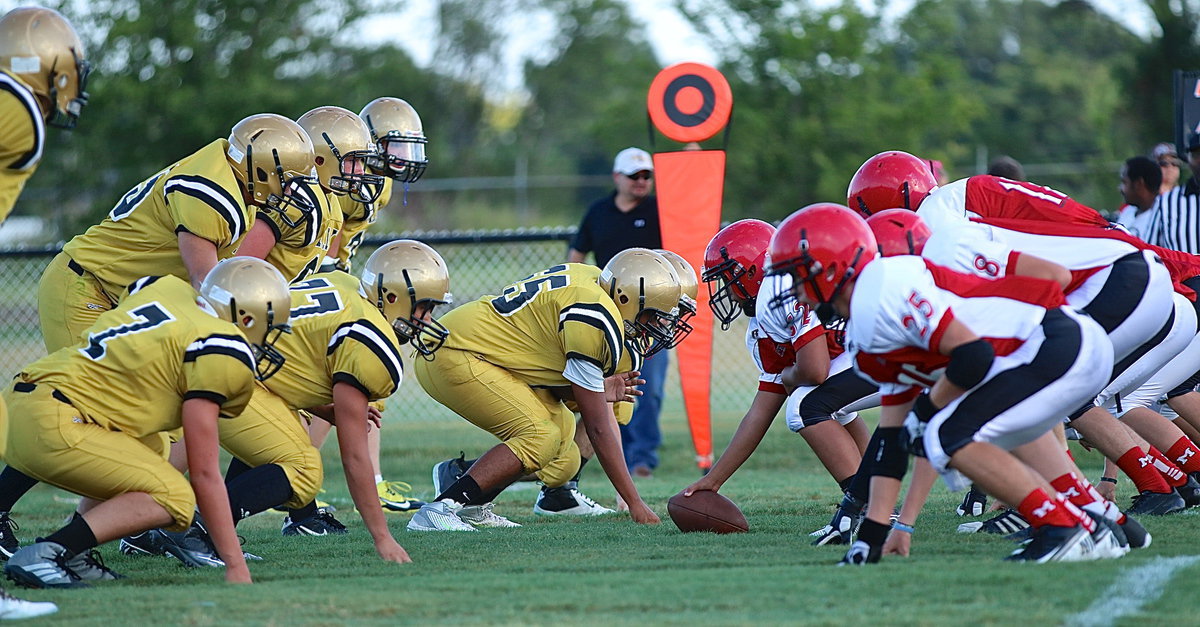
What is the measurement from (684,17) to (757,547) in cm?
1670

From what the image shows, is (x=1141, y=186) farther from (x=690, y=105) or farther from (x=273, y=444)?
(x=273, y=444)

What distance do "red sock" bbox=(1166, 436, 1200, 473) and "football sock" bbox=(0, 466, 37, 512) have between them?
194 inches

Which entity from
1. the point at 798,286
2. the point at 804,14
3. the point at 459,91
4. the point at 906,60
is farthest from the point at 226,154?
the point at 459,91

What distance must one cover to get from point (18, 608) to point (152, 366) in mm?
916

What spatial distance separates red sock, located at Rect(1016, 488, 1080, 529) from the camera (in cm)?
424

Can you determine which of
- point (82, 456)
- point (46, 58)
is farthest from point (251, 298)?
point (46, 58)

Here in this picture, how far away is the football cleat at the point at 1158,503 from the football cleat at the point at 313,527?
3.58 m

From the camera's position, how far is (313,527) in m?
5.93

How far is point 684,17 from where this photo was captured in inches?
816

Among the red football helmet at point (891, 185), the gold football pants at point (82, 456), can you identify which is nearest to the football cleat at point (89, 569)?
the gold football pants at point (82, 456)

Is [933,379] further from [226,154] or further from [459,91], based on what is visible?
[459,91]

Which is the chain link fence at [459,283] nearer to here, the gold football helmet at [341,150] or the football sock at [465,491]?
A: the gold football helmet at [341,150]

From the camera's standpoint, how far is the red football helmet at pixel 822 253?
13.9 ft

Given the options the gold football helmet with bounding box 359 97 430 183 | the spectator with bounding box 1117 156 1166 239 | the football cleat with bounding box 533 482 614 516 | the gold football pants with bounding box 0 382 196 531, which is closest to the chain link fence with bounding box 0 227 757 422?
the gold football helmet with bounding box 359 97 430 183
